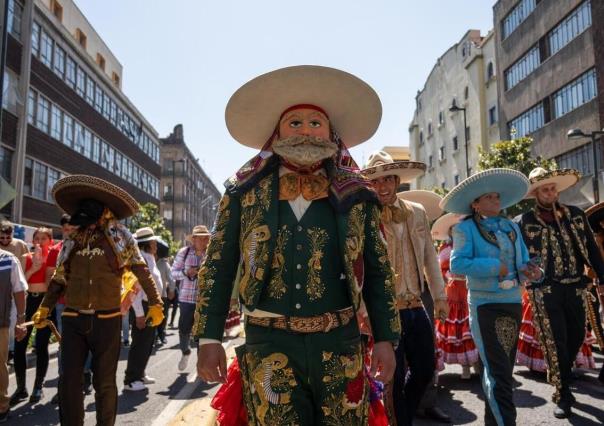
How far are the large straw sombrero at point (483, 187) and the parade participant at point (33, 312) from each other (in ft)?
15.4

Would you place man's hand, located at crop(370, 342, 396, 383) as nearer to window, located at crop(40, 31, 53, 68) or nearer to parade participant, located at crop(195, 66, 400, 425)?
parade participant, located at crop(195, 66, 400, 425)

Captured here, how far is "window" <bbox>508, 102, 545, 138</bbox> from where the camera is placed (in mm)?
29719

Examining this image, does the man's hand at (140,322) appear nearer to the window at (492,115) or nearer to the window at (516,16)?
the window at (516,16)

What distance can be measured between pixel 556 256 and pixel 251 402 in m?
4.35

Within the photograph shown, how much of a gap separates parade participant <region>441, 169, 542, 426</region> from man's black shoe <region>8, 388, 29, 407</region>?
5.46 meters

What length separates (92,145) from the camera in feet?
118

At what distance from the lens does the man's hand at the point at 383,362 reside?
2.69 meters

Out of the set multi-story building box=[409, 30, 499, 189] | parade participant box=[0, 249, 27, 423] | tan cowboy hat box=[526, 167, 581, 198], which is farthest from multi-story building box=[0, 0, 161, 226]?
tan cowboy hat box=[526, 167, 581, 198]

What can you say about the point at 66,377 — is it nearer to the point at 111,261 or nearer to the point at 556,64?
the point at 111,261

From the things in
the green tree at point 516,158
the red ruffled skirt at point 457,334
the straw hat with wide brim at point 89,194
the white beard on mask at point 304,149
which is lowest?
the red ruffled skirt at point 457,334

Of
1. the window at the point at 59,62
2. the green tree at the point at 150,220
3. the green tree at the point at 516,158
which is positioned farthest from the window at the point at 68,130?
the green tree at the point at 516,158

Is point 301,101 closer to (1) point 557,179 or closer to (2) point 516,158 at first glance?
(1) point 557,179

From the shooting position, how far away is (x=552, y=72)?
1109 inches

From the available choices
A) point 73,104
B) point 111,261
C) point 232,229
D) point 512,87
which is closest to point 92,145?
point 73,104
